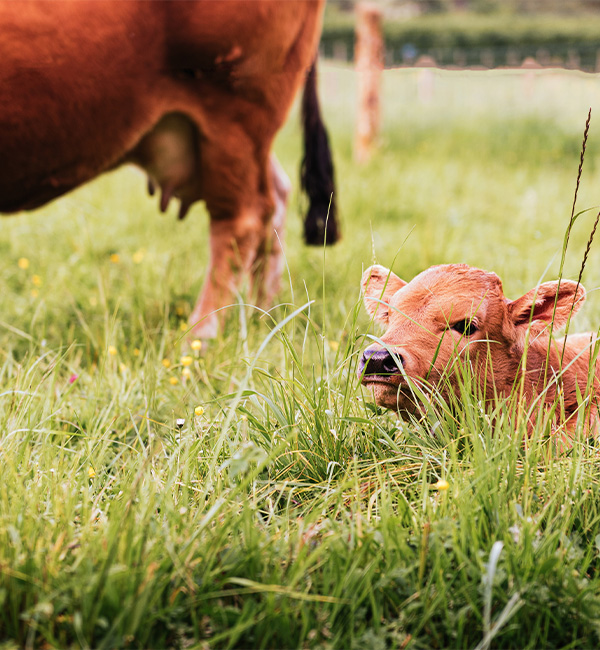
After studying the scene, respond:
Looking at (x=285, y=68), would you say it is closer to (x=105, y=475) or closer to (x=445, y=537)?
(x=105, y=475)

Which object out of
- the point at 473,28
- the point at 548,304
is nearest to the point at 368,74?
the point at 548,304

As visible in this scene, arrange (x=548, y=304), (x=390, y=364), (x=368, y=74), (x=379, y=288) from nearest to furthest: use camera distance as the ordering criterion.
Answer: (x=390, y=364), (x=548, y=304), (x=379, y=288), (x=368, y=74)

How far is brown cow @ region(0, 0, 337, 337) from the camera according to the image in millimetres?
2910

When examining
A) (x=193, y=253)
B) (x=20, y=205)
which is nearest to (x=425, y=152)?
(x=193, y=253)

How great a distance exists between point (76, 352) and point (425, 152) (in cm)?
651

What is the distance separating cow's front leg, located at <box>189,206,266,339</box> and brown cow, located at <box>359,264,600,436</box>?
5.11 feet

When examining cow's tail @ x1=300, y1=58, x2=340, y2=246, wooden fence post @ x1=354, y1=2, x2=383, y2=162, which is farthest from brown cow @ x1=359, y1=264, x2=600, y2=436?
wooden fence post @ x1=354, y1=2, x2=383, y2=162

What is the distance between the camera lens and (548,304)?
6.91 feet

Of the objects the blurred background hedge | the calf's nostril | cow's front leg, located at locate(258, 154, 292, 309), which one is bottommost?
cow's front leg, located at locate(258, 154, 292, 309)

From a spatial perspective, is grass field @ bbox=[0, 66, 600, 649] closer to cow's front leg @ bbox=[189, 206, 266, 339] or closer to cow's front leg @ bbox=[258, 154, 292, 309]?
cow's front leg @ bbox=[189, 206, 266, 339]

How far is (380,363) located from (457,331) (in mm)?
276

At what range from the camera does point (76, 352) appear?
3186mm

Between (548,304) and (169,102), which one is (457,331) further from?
(169,102)

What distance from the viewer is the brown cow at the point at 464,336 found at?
1967mm
